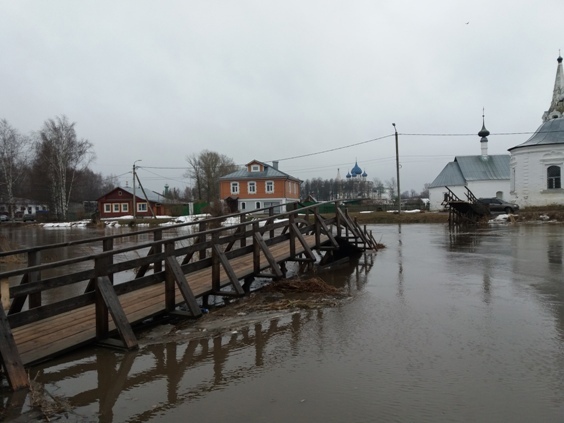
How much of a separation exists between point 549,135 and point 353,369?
4072 cm

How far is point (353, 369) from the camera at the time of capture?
440 cm

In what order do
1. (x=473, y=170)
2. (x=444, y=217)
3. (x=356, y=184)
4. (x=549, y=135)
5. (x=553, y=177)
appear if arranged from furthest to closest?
(x=356, y=184) → (x=473, y=170) → (x=549, y=135) → (x=553, y=177) → (x=444, y=217)

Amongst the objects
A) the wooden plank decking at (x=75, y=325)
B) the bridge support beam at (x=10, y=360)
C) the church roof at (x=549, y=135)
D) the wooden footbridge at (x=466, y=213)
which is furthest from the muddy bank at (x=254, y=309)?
the church roof at (x=549, y=135)

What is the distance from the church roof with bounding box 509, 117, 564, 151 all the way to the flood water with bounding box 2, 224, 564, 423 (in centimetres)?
3532

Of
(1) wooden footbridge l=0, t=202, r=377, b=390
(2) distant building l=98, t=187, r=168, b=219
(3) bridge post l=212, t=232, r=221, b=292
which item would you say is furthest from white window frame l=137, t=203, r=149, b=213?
(3) bridge post l=212, t=232, r=221, b=292

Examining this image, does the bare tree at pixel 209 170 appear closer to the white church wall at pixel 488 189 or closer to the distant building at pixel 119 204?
the distant building at pixel 119 204

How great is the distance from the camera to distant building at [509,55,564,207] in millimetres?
36719

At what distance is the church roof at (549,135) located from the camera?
37.1 meters

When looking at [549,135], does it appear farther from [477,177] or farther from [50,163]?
[50,163]

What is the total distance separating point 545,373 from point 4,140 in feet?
184

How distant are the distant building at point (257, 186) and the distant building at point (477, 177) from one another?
16695 millimetres

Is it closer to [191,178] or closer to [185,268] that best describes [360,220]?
[185,268]

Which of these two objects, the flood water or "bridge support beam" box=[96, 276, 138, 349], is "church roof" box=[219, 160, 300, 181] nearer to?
the flood water

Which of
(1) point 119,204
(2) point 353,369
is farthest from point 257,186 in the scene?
(2) point 353,369
